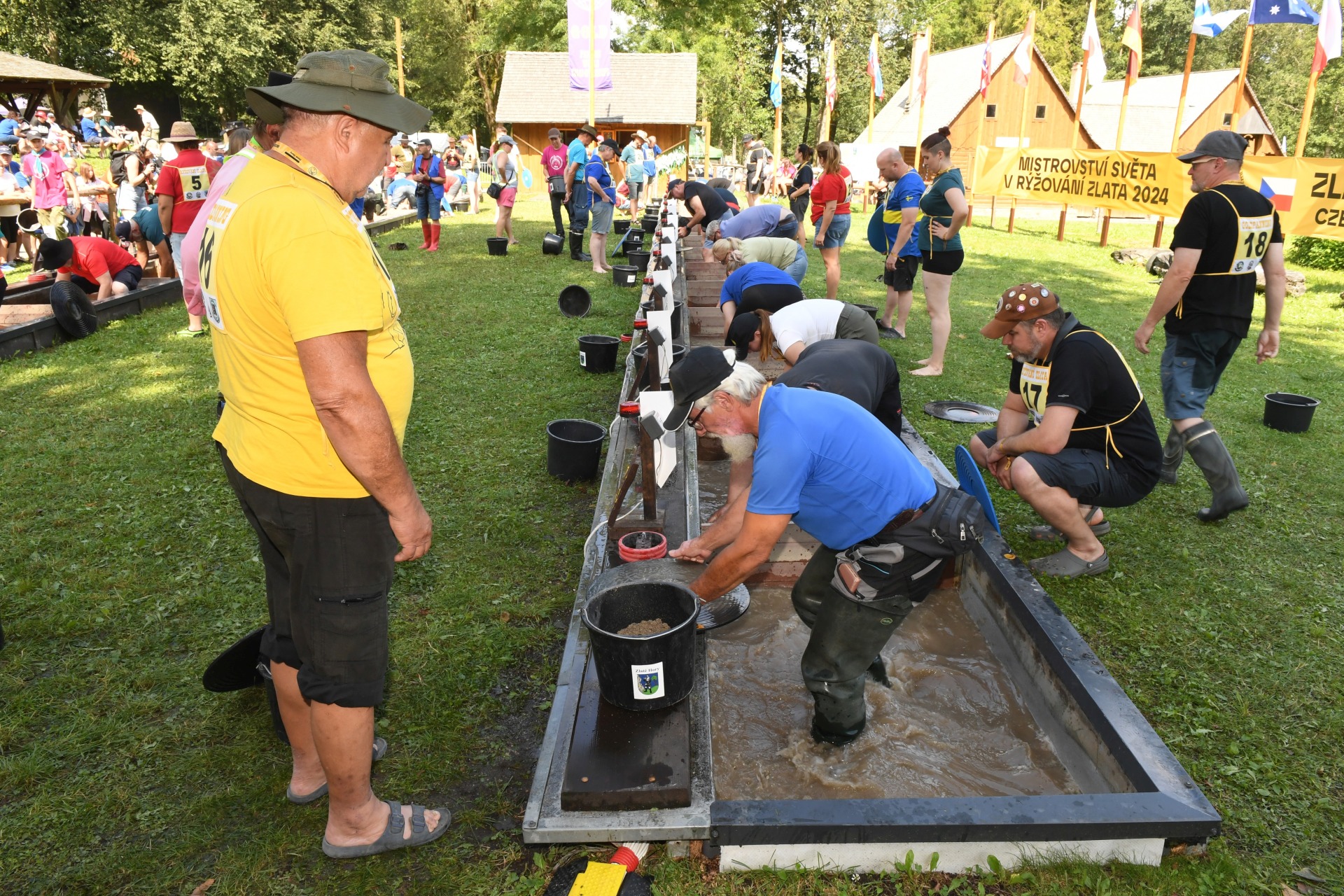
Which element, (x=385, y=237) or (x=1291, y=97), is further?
(x=1291, y=97)

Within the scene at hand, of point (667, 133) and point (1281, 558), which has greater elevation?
point (667, 133)

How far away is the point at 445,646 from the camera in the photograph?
400 centimetres

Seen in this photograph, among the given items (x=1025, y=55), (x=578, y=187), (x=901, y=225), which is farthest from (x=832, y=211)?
(x=1025, y=55)

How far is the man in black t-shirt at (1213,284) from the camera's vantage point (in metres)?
4.99

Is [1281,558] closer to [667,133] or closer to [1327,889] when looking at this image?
[1327,889]

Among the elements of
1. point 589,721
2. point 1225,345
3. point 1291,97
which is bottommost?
point 589,721

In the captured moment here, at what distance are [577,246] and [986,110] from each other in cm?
2789

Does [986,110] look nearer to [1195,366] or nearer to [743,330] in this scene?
[743,330]

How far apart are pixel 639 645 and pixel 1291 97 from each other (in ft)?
237

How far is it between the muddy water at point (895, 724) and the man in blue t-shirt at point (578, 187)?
11.0 m

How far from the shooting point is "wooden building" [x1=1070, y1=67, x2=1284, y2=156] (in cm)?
3553

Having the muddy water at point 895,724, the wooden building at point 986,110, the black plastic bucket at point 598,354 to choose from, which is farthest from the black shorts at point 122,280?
the wooden building at point 986,110

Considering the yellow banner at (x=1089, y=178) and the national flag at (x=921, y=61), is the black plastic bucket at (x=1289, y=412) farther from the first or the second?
the national flag at (x=921, y=61)

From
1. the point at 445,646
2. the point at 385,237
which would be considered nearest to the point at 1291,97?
the point at 385,237
